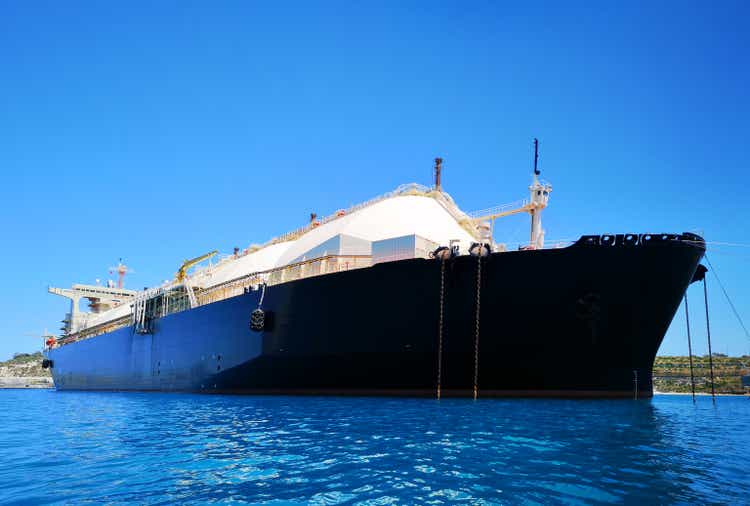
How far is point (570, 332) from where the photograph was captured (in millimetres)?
18328

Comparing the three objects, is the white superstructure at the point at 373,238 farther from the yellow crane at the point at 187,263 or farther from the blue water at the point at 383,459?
the blue water at the point at 383,459

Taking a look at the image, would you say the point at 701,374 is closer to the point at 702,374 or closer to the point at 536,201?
the point at 702,374

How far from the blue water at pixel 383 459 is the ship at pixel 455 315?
14.4 feet

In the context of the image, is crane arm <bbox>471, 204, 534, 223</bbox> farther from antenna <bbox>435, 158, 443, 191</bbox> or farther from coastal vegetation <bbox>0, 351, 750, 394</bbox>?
coastal vegetation <bbox>0, 351, 750, 394</bbox>

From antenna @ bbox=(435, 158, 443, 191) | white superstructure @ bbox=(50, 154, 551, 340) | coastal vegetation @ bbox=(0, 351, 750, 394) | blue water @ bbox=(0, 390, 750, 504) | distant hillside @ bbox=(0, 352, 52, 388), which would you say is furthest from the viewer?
distant hillside @ bbox=(0, 352, 52, 388)

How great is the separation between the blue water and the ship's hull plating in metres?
4.33

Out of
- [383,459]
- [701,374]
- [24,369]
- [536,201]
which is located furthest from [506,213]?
[24,369]

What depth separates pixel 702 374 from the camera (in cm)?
6044

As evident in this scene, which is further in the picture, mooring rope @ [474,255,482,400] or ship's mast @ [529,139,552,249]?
ship's mast @ [529,139,552,249]

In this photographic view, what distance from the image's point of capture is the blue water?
20.9 feet

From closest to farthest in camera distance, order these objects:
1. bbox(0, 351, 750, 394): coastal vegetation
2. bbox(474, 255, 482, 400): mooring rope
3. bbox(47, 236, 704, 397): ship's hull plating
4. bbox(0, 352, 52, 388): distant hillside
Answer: bbox(47, 236, 704, 397): ship's hull plating → bbox(474, 255, 482, 400): mooring rope → bbox(0, 351, 750, 394): coastal vegetation → bbox(0, 352, 52, 388): distant hillside

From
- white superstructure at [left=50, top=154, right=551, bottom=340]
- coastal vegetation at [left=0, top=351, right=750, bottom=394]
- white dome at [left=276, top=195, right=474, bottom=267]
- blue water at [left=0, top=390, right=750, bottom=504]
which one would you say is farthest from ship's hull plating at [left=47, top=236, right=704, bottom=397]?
coastal vegetation at [left=0, top=351, right=750, bottom=394]

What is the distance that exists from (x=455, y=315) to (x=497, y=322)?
1.51 metres

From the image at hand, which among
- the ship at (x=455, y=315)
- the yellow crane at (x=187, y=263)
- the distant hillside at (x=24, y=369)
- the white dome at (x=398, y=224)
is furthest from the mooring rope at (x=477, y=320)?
the distant hillside at (x=24, y=369)
